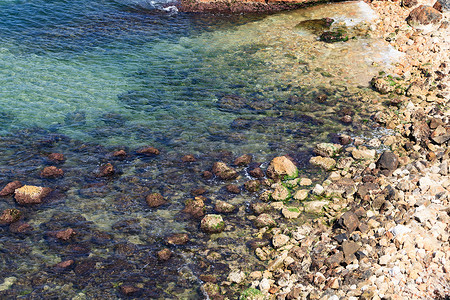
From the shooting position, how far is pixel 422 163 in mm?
11398

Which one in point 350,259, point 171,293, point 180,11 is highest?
point 180,11

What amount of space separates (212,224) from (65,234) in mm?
3896

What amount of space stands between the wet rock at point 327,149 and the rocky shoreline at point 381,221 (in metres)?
0.03

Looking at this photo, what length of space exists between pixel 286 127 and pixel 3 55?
14986mm

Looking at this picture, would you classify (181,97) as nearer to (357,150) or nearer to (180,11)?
(357,150)

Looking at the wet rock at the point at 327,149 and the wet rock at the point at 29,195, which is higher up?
the wet rock at the point at 327,149

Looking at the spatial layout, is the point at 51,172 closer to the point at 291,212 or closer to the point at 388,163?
the point at 291,212

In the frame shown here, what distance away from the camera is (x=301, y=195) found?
11.3m

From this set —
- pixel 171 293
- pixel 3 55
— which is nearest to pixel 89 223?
pixel 171 293

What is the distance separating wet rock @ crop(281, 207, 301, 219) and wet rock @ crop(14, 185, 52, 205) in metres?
7.19

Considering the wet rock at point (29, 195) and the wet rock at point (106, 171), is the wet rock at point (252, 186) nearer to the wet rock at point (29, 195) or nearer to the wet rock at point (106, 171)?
the wet rock at point (106, 171)

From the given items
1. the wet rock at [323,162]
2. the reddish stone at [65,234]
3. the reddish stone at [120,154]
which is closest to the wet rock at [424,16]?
the wet rock at [323,162]

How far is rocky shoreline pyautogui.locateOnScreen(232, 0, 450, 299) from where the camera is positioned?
8055 millimetres

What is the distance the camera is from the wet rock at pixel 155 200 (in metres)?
11.1
